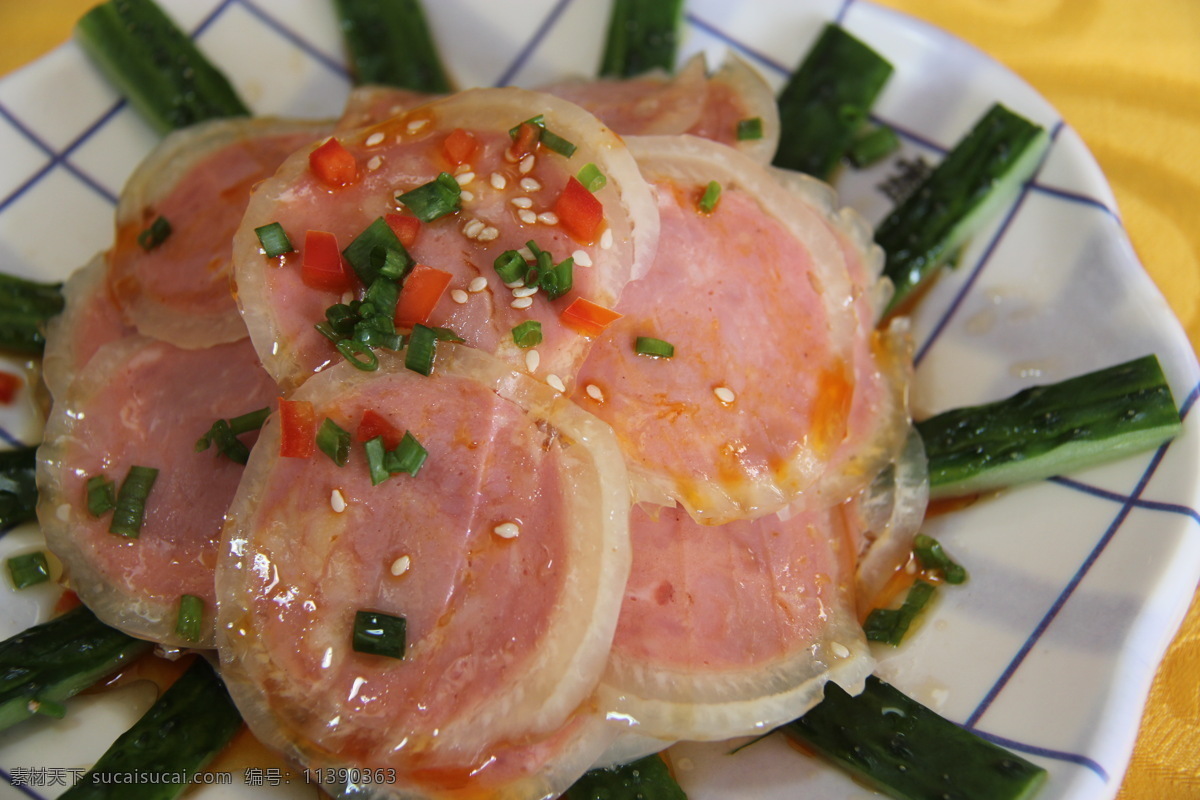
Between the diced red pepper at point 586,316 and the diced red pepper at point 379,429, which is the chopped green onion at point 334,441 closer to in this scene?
the diced red pepper at point 379,429

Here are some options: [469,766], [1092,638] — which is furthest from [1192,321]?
[469,766]

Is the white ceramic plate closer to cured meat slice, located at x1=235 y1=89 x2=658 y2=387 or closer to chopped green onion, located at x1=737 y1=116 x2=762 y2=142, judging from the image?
chopped green onion, located at x1=737 y1=116 x2=762 y2=142

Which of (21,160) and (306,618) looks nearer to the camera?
(306,618)

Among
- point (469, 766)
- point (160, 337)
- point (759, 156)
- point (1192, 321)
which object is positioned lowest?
point (469, 766)

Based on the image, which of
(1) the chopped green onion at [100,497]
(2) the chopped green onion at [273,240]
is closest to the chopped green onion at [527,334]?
(2) the chopped green onion at [273,240]

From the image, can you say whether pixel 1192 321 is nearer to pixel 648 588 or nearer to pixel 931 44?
pixel 931 44

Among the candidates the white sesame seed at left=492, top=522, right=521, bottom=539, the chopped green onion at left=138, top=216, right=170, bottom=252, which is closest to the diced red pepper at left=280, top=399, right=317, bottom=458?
the white sesame seed at left=492, top=522, right=521, bottom=539
